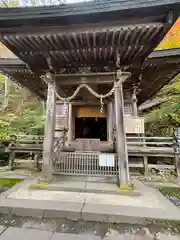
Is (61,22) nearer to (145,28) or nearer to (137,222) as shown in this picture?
(145,28)

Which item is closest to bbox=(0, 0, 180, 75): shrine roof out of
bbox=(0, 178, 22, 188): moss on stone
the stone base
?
the stone base

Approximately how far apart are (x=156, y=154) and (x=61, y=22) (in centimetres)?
497

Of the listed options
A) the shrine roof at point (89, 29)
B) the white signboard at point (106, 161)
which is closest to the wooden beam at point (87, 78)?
the shrine roof at point (89, 29)

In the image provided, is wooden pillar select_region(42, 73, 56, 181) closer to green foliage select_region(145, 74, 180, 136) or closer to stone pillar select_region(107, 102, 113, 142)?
stone pillar select_region(107, 102, 113, 142)

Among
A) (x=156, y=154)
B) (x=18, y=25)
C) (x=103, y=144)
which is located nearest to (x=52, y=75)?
(x=18, y=25)

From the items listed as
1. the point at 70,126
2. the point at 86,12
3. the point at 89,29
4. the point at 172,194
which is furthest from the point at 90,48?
the point at 172,194

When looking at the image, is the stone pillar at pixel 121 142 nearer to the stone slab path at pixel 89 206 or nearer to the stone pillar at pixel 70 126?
the stone slab path at pixel 89 206

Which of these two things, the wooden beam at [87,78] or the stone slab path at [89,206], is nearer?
the stone slab path at [89,206]

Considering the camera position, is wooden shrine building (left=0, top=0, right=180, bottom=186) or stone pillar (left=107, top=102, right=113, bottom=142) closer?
wooden shrine building (left=0, top=0, right=180, bottom=186)

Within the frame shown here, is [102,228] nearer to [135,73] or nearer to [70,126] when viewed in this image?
[135,73]

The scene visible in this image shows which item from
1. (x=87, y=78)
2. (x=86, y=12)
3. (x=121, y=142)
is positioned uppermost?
(x=86, y=12)

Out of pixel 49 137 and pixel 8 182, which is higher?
pixel 49 137

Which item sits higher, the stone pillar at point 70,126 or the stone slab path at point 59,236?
the stone pillar at point 70,126

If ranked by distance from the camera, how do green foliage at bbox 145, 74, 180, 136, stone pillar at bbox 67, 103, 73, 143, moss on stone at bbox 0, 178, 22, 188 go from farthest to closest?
green foliage at bbox 145, 74, 180, 136 → stone pillar at bbox 67, 103, 73, 143 → moss on stone at bbox 0, 178, 22, 188
